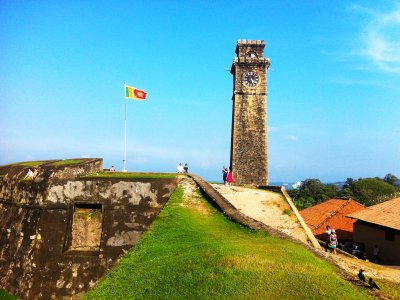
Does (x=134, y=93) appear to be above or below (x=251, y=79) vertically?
below

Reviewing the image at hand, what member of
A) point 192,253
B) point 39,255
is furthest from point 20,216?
point 192,253

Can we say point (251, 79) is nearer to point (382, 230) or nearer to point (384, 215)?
point (384, 215)

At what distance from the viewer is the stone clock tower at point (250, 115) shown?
3228 cm

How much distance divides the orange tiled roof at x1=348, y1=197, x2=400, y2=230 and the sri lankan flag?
16992 millimetres

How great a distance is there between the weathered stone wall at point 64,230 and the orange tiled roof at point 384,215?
15.5 m

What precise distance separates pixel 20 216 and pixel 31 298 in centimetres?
294

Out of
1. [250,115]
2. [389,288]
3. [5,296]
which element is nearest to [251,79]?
[250,115]

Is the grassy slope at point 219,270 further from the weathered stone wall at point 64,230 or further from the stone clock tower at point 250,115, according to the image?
the stone clock tower at point 250,115

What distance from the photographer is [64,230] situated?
38.8 ft

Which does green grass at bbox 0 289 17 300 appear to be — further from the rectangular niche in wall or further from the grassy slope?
the grassy slope

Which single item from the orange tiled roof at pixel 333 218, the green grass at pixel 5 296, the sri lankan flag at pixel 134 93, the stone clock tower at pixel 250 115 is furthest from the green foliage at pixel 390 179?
the green grass at pixel 5 296

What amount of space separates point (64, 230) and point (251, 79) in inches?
1016

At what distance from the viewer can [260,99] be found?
33156 mm

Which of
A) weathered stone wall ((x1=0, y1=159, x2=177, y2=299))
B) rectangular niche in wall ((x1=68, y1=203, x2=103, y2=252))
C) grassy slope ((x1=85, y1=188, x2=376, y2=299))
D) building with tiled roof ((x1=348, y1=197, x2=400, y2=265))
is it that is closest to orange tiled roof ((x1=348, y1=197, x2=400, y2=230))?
building with tiled roof ((x1=348, y1=197, x2=400, y2=265))
